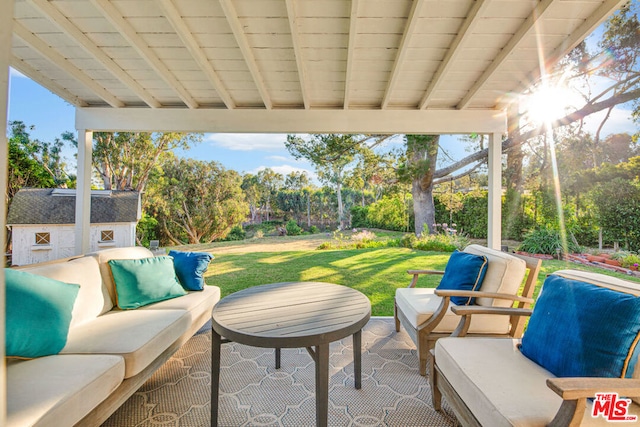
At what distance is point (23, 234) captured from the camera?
4.69m

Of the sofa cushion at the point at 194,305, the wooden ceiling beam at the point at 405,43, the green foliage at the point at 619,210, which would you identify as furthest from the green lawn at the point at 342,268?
the wooden ceiling beam at the point at 405,43

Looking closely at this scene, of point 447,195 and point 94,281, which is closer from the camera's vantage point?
point 94,281

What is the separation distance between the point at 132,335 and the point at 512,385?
2.18m

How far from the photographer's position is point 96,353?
1.68 metres

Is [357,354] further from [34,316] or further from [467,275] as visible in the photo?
[34,316]

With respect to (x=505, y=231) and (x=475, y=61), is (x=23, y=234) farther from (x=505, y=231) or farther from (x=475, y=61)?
(x=505, y=231)

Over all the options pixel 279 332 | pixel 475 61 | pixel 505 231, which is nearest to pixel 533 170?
pixel 505 231

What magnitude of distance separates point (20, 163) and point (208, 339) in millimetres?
5400

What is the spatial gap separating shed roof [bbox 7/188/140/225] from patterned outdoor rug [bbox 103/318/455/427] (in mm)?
3516

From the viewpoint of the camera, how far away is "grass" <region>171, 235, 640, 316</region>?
4.95 metres

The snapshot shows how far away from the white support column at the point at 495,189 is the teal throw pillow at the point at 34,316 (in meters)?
4.02

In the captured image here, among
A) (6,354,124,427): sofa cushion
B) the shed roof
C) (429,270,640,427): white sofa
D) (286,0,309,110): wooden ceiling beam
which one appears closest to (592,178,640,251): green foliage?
(429,270,640,427): white sofa

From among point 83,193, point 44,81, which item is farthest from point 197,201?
point 44,81

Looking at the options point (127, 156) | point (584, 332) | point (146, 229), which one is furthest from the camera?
point (146, 229)
